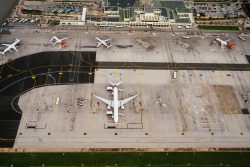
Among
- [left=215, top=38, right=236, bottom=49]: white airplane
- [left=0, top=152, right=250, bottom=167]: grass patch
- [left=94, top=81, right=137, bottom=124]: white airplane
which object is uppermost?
[left=215, top=38, right=236, bottom=49]: white airplane

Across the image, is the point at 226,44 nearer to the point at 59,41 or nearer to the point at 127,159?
the point at 59,41

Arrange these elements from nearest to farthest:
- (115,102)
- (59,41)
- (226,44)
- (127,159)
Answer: (127,159), (115,102), (59,41), (226,44)

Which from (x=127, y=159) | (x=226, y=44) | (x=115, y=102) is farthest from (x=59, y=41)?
(x=226, y=44)

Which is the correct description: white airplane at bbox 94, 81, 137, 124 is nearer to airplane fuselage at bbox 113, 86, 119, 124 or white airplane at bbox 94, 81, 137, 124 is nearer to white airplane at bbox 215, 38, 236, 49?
airplane fuselage at bbox 113, 86, 119, 124

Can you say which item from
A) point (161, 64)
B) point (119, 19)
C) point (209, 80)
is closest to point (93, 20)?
point (119, 19)

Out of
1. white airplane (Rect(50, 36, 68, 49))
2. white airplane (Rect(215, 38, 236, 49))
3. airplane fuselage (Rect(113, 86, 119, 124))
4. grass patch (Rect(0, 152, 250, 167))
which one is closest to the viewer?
grass patch (Rect(0, 152, 250, 167))

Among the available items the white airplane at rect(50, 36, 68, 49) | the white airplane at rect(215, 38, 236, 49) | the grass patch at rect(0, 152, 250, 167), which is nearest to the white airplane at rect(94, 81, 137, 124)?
the grass patch at rect(0, 152, 250, 167)

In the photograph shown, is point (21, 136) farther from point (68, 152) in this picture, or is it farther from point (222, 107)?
point (222, 107)

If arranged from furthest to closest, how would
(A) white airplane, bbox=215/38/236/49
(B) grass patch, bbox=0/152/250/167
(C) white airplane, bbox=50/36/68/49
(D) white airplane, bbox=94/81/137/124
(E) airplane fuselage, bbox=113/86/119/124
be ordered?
(A) white airplane, bbox=215/38/236/49, (C) white airplane, bbox=50/36/68/49, (D) white airplane, bbox=94/81/137/124, (E) airplane fuselage, bbox=113/86/119/124, (B) grass patch, bbox=0/152/250/167

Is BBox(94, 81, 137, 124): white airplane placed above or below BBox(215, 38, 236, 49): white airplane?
below
